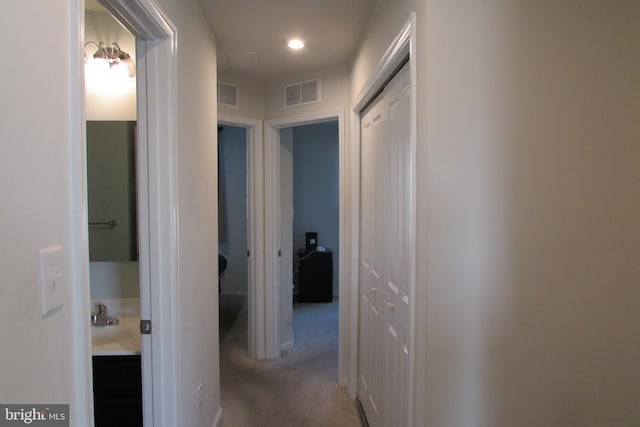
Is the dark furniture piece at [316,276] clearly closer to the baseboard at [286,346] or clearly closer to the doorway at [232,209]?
the doorway at [232,209]

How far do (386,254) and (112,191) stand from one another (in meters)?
1.47

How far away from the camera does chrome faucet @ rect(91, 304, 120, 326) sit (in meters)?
1.89

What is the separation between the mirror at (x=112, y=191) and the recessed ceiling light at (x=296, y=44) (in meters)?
1.13

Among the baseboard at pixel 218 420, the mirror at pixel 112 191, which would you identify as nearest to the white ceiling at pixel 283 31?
the mirror at pixel 112 191

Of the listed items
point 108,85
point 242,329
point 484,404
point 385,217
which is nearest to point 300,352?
point 242,329

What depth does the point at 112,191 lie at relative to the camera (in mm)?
1920

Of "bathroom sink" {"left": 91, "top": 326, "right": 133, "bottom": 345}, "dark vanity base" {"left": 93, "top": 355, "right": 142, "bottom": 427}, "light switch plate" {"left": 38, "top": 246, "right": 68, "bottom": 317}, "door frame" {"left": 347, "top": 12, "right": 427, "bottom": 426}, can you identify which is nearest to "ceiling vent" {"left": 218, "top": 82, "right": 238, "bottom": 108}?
"door frame" {"left": 347, "top": 12, "right": 427, "bottom": 426}

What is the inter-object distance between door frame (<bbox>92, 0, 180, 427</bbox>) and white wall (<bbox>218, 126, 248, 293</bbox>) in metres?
3.89

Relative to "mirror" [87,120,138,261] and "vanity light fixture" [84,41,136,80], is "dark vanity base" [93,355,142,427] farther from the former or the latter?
"vanity light fixture" [84,41,136,80]

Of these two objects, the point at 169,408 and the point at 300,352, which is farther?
the point at 300,352

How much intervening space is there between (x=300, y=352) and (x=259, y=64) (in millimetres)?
2574

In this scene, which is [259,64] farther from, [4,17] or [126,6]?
[4,17]

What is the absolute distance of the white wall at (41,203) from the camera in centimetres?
63

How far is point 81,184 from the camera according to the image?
2.73ft
